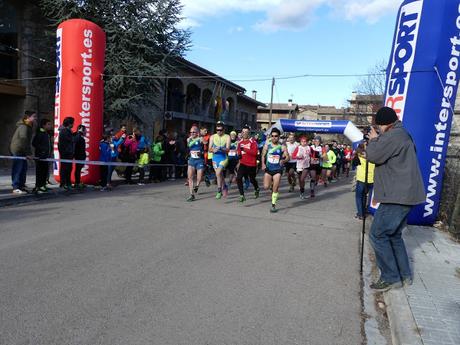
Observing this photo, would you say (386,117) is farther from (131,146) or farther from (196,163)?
(131,146)

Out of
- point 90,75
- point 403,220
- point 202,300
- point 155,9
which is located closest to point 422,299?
point 403,220

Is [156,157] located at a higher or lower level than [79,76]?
lower

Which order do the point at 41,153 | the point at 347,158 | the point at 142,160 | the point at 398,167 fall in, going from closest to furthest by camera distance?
the point at 398,167 → the point at 41,153 → the point at 142,160 → the point at 347,158

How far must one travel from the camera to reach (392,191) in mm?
4504

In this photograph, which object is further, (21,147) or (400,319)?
(21,147)

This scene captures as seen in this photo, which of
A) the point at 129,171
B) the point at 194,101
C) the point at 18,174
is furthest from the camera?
the point at 194,101

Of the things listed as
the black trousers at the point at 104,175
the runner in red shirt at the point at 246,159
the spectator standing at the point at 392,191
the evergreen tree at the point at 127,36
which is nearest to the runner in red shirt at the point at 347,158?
the evergreen tree at the point at 127,36

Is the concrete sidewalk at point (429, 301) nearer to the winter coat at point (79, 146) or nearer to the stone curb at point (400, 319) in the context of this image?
the stone curb at point (400, 319)

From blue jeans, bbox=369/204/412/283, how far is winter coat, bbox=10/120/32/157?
805 cm

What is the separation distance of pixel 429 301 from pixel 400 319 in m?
0.68

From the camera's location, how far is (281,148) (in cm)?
1004

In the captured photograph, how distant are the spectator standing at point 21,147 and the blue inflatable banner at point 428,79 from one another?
8.05m

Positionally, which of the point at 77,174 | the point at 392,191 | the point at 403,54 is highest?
the point at 403,54

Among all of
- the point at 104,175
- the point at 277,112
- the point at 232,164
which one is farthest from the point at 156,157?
the point at 277,112
